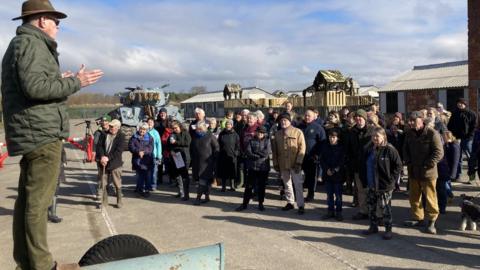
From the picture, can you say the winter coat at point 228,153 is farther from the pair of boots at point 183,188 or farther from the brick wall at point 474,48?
the brick wall at point 474,48

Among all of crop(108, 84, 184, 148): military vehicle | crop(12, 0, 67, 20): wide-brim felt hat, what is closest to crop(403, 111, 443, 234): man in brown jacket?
crop(12, 0, 67, 20): wide-brim felt hat

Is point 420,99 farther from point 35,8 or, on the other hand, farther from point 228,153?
point 35,8

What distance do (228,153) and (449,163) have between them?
170 inches

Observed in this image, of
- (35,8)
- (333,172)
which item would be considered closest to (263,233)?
(333,172)

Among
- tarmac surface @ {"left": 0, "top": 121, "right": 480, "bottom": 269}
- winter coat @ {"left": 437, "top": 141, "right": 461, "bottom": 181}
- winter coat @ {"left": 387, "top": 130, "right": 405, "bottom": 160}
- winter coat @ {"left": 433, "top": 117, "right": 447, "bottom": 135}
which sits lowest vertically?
tarmac surface @ {"left": 0, "top": 121, "right": 480, "bottom": 269}

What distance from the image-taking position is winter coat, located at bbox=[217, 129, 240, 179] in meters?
9.75

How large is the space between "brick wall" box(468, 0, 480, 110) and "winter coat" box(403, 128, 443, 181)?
10.5 metres

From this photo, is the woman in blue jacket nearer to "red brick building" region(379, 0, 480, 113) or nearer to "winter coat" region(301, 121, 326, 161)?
"winter coat" region(301, 121, 326, 161)

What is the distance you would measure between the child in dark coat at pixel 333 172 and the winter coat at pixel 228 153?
2.65m

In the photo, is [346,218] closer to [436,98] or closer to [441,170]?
[441,170]

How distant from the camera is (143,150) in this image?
31.5 feet

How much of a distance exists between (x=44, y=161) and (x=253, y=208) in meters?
5.79

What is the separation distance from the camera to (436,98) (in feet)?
84.2

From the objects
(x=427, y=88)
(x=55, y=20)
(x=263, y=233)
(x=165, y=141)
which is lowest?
(x=263, y=233)
